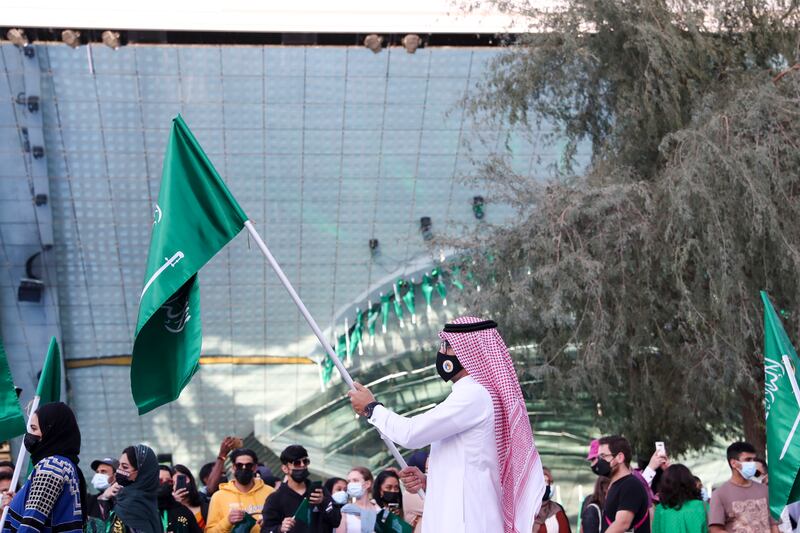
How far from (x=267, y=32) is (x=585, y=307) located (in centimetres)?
1113

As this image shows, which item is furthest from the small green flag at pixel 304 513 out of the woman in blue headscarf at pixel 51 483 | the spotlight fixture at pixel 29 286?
the spotlight fixture at pixel 29 286

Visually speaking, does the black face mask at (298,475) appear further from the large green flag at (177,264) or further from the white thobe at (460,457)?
the white thobe at (460,457)

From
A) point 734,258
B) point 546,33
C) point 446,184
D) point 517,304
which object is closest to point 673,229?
point 734,258

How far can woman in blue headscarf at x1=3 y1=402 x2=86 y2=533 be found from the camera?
5590mm

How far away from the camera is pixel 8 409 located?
695 cm

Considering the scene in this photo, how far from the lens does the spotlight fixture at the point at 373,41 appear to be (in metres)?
21.2

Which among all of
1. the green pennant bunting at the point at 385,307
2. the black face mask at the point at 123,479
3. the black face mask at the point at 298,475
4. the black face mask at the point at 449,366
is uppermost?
the black face mask at the point at 449,366

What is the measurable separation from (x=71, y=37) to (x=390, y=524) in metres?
14.8

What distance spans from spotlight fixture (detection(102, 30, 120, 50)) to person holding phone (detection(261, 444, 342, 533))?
46.4 feet

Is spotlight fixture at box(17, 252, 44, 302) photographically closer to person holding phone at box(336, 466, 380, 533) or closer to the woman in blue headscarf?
person holding phone at box(336, 466, 380, 533)

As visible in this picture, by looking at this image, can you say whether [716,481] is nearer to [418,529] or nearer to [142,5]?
[142,5]

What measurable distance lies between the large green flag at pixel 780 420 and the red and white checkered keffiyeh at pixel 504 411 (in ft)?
10.1

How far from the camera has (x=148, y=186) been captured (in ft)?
73.1

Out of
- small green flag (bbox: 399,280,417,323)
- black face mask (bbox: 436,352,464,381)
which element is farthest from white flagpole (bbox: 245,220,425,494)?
small green flag (bbox: 399,280,417,323)
